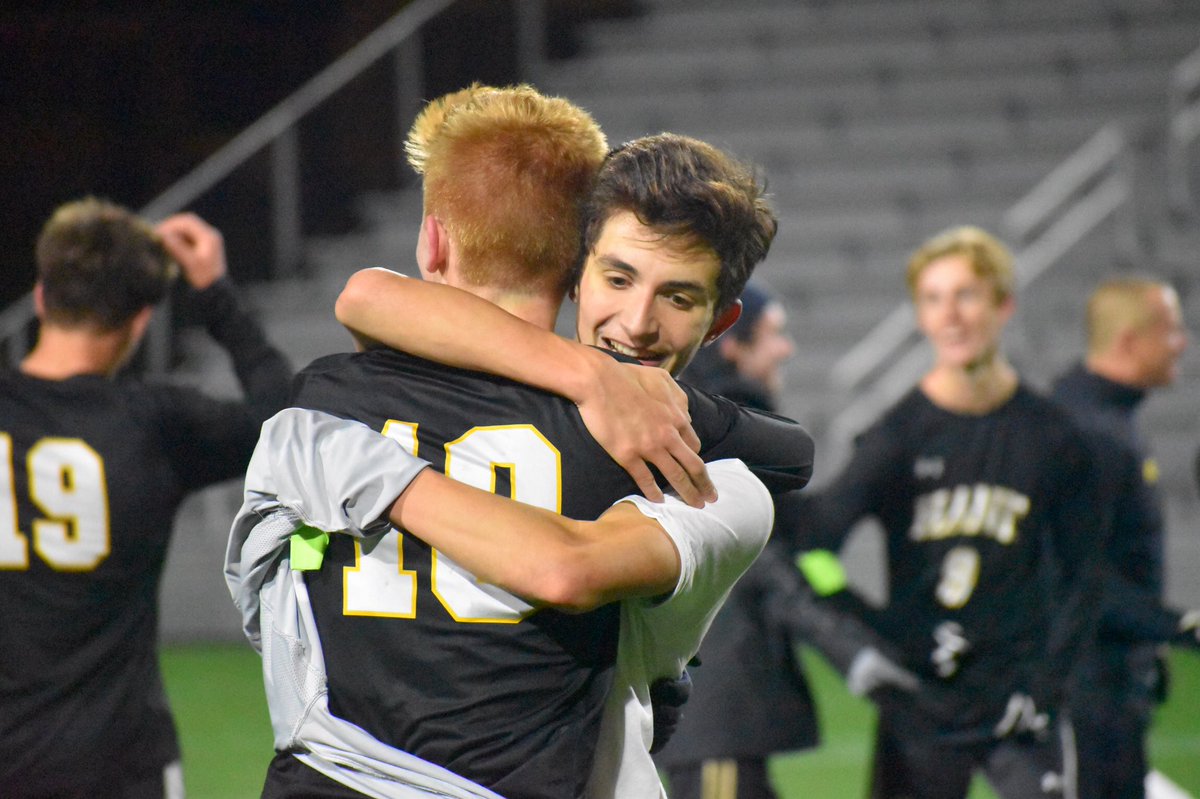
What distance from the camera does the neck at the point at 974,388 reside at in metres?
4.24

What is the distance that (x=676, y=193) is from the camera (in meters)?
2.08

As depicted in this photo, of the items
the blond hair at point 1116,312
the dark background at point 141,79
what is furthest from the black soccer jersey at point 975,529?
the dark background at point 141,79

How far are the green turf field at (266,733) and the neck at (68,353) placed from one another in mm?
3249

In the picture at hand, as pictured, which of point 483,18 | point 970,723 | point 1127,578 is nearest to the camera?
point 970,723

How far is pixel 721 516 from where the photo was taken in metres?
1.94

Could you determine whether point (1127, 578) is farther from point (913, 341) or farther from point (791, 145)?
point (791, 145)

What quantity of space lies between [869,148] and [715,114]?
1.48 m

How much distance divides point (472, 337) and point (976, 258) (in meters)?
2.81

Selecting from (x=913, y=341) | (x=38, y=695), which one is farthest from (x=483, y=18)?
(x=38, y=695)

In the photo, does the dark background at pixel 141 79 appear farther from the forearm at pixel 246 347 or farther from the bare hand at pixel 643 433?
the bare hand at pixel 643 433

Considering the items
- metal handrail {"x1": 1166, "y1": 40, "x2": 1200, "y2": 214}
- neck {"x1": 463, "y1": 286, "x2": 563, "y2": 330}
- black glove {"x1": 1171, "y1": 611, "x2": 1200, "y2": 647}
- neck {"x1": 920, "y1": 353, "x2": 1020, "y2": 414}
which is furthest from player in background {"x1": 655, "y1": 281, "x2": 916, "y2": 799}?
metal handrail {"x1": 1166, "y1": 40, "x2": 1200, "y2": 214}

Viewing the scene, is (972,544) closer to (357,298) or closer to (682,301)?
(682,301)

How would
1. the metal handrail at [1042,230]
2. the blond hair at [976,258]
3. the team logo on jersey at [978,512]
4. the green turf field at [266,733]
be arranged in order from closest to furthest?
the team logo on jersey at [978,512] < the blond hair at [976,258] < the green turf field at [266,733] < the metal handrail at [1042,230]

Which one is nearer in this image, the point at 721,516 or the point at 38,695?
the point at 721,516
